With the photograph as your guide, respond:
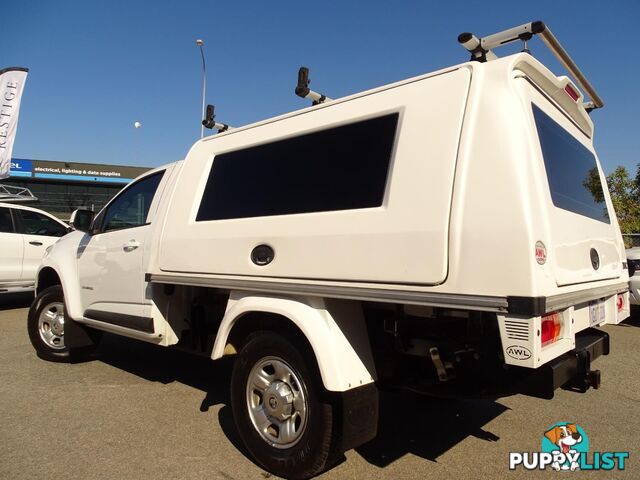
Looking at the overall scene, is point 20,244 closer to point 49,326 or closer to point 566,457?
point 49,326

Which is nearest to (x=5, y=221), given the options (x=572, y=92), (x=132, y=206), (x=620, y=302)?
(x=132, y=206)

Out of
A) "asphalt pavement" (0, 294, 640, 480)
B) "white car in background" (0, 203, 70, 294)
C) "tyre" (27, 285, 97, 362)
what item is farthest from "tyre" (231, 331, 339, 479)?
"white car in background" (0, 203, 70, 294)

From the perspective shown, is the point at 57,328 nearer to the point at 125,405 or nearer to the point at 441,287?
the point at 125,405

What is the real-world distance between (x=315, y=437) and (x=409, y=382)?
0.66m

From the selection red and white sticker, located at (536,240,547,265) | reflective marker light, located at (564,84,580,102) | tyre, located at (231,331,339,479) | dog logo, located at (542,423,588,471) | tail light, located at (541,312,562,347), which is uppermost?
reflective marker light, located at (564,84,580,102)

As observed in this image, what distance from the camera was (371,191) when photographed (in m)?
2.58

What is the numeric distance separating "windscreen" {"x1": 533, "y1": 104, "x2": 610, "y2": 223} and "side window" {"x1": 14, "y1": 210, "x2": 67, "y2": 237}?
941 centimetres

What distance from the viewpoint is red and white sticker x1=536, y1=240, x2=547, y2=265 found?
2092 mm

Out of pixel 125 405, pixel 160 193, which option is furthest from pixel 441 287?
pixel 125 405

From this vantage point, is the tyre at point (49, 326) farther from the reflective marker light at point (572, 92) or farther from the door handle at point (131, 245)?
the reflective marker light at point (572, 92)

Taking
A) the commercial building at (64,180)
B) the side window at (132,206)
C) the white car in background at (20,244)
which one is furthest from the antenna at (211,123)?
the commercial building at (64,180)

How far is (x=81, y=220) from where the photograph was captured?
15.6 feet

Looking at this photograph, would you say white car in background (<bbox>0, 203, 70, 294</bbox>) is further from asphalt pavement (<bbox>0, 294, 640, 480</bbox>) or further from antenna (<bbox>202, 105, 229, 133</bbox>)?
antenna (<bbox>202, 105, 229, 133</bbox>)

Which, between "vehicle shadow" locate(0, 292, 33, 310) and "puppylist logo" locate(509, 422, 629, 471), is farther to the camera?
"vehicle shadow" locate(0, 292, 33, 310)
